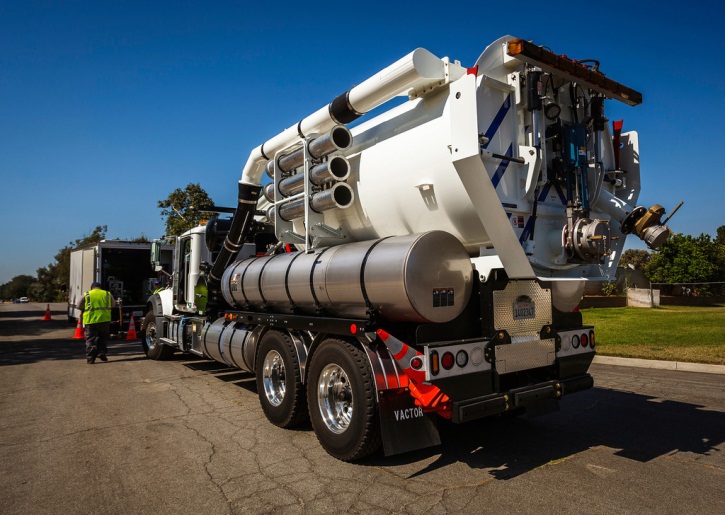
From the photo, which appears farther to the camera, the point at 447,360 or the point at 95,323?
the point at 95,323

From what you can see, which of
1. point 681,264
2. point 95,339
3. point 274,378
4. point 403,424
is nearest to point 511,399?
point 403,424

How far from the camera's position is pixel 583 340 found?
530 centimetres

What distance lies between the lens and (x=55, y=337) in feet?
55.3

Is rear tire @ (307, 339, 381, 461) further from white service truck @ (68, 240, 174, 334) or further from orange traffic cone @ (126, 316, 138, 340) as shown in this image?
orange traffic cone @ (126, 316, 138, 340)

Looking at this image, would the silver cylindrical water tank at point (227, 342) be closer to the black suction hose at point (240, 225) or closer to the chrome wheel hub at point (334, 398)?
the black suction hose at point (240, 225)

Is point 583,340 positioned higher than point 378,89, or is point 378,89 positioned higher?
point 378,89

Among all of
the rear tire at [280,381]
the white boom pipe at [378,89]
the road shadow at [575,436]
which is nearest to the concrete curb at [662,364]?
the road shadow at [575,436]

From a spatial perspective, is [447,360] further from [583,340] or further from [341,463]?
[583,340]

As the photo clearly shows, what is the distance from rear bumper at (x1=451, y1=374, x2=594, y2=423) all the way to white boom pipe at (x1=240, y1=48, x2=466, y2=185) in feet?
9.32

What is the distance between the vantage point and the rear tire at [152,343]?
35.2 ft

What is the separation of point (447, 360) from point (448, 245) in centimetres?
97

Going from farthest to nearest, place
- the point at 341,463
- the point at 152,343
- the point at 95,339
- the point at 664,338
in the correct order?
1. the point at 664,338
2. the point at 152,343
3. the point at 95,339
4. the point at 341,463

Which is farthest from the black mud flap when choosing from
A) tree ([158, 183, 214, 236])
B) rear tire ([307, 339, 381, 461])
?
tree ([158, 183, 214, 236])

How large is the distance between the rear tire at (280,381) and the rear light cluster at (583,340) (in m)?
2.89
